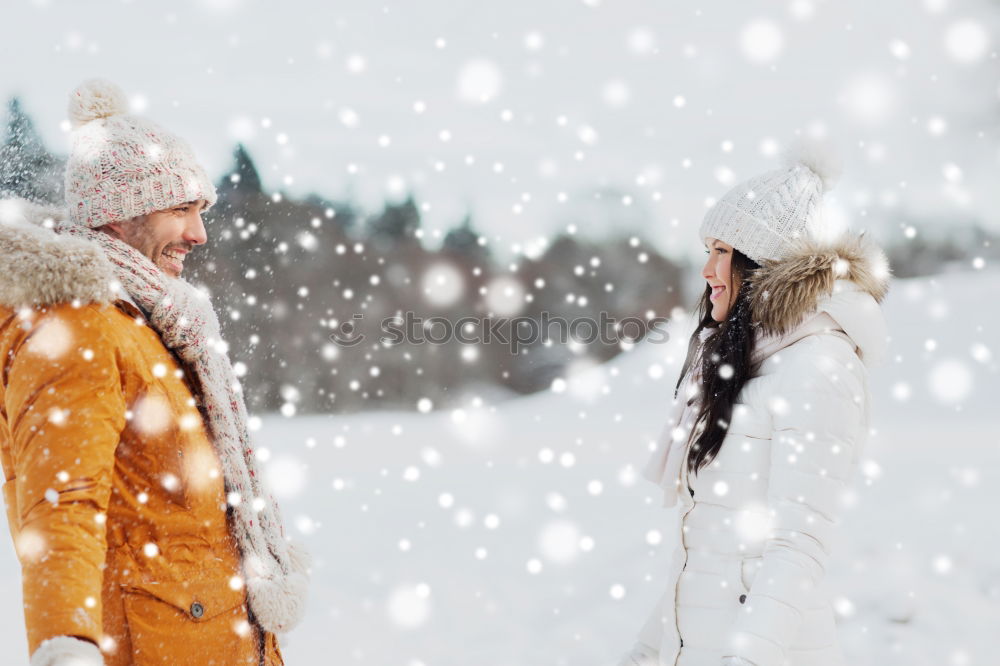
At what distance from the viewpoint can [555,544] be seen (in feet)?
18.5

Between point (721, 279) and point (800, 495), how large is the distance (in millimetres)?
738

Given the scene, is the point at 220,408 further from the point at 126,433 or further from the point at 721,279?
the point at 721,279

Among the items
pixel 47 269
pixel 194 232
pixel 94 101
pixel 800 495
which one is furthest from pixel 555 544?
pixel 47 269

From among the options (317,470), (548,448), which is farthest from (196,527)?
(548,448)

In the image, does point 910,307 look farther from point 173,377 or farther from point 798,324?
point 173,377

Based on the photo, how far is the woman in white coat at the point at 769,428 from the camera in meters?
1.70

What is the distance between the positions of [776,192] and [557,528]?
4478mm

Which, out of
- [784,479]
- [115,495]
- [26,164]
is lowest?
[26,164]

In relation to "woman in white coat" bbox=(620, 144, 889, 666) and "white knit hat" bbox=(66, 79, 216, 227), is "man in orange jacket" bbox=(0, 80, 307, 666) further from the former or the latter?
"woman in white coat" bbox=(620, 144, 889, 666)

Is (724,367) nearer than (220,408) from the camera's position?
No

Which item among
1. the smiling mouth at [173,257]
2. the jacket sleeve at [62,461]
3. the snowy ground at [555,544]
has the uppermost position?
the smiling mouth at [173,257]

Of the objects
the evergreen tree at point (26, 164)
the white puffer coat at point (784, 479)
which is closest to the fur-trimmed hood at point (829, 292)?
the white puffer coat at point (784, 479)

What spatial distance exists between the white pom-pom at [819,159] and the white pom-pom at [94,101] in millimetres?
1973

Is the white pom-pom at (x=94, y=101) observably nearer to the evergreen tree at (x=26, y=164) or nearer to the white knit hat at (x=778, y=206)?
the white knit hat at (x=778, y=206)
